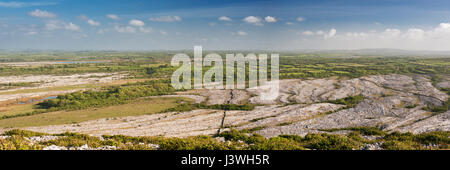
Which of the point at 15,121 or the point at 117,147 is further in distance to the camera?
the point at 15,121

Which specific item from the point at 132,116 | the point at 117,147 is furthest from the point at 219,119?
the point at 117,147

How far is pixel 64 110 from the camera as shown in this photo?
180ft

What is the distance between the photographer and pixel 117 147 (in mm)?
14656

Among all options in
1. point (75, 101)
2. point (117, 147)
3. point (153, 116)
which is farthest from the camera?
point (75, 101)

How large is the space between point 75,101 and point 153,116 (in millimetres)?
28031
